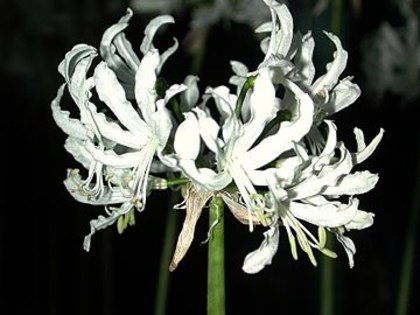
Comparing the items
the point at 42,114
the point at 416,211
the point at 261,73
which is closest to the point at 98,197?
the point at 261,73

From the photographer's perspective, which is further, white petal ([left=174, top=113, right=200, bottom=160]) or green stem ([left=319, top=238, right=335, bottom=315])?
green stem ([left=319, top=238, right=335, bottom=315])

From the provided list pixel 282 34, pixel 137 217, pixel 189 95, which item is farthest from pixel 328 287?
pixel 137 217

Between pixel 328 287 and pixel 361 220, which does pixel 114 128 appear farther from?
pixel 328 287

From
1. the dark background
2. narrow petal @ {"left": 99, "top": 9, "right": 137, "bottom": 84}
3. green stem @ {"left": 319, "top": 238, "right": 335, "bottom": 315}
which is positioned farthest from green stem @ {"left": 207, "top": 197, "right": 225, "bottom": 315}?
the dark background

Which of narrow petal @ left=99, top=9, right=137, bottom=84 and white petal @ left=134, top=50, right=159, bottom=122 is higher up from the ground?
narrow petal @ left=99, top=9, right=137, bottom=84

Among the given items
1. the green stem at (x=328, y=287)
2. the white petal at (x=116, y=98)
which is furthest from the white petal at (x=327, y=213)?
the green stem at (x=328, y=287)

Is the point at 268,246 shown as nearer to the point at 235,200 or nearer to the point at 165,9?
the point at 235,200

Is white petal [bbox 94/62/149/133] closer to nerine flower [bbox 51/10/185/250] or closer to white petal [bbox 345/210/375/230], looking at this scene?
nerine flower [bbox 51/10/185/250]
